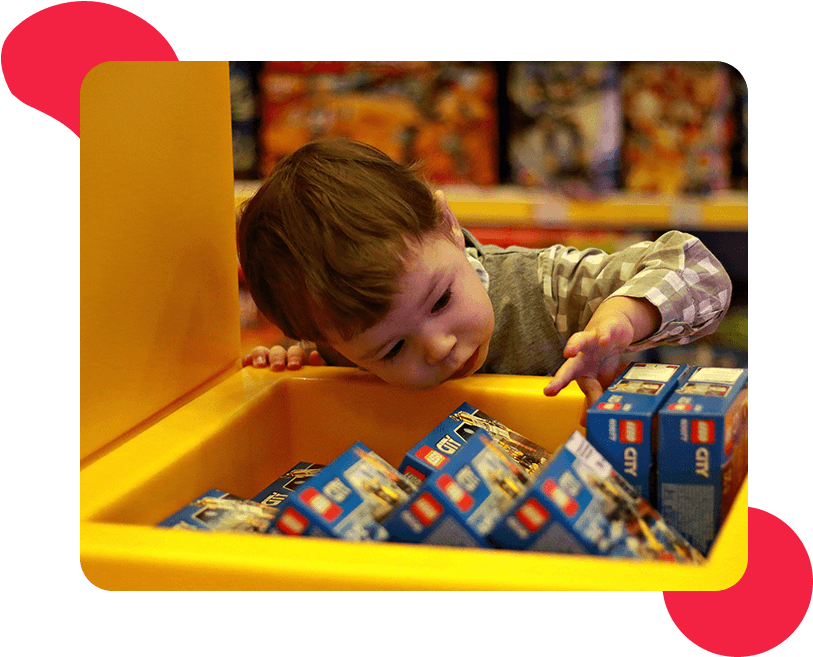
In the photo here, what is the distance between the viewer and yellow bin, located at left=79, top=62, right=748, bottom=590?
565 millimetres

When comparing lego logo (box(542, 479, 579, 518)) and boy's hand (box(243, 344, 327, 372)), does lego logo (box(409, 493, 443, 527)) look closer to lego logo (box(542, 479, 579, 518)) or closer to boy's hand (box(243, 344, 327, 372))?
lego logo (box(542, 479, 579, 518))

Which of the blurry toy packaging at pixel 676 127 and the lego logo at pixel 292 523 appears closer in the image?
the lego logo at pixel 292 523

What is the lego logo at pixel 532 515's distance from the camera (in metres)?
0.58

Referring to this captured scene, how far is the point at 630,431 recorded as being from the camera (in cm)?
67

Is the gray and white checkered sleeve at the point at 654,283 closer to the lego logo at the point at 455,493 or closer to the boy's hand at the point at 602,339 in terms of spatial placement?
the boy's hand at the point at 602,339

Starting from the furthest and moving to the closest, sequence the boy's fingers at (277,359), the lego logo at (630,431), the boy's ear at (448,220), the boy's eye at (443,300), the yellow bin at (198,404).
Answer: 1. the boy's fingers at (277,359)
2. the boy's ear at (448,220)
3. the boy's eye at (443,300)
4. the lego logo at (630,431)
5. the yellow bin at (198,404)

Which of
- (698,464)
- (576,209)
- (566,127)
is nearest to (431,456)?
(698,464)

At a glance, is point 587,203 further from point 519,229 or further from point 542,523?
point 542,523

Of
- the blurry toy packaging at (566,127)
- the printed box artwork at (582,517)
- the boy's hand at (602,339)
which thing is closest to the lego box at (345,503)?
the printed box artwork at (582,517)

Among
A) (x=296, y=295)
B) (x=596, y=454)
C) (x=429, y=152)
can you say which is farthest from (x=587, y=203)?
(x=596, y=454)

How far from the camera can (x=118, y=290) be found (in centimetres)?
85

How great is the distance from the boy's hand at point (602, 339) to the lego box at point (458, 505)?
6.3 inches

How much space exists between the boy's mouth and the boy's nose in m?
0.14

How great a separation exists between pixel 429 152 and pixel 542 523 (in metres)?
0.75
